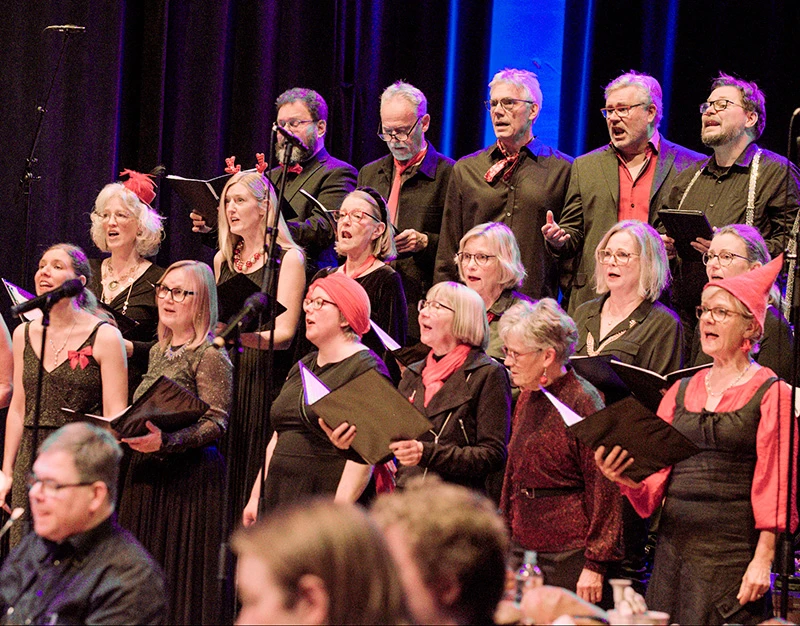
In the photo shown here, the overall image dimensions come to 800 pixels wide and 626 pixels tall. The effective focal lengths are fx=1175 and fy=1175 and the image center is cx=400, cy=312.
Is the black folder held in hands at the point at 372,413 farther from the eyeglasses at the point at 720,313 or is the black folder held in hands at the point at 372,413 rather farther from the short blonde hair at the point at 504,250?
the short blonde hair at the point at 504,250

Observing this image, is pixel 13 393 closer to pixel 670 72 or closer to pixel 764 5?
pixel 670 72

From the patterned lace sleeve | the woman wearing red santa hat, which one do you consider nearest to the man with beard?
the woman wearing red santa hat

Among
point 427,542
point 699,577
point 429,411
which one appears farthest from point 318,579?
point 429,411

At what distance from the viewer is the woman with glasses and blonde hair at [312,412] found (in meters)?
4.04

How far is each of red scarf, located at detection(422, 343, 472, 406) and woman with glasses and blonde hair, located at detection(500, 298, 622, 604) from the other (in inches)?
8.2

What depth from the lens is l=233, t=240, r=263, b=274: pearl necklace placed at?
4863 mm

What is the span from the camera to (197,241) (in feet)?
21.7

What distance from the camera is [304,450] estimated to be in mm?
4082

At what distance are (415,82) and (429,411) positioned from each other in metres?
Answer: 3.07

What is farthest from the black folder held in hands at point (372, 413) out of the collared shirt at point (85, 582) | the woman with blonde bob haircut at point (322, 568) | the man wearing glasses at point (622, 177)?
the woman with blonde bob haircut at point (322, 568)

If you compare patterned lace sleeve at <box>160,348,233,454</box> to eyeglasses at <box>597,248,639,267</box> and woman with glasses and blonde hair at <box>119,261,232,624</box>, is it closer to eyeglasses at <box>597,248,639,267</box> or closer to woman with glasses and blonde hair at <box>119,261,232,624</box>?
woman with glasses and blonde hair at <box>119,261,232,624</box>

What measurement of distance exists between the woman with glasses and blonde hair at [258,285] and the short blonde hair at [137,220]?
0.39 metres

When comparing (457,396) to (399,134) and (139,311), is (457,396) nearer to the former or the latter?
(139,311)

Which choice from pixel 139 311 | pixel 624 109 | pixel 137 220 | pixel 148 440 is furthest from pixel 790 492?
pixel 137 220
